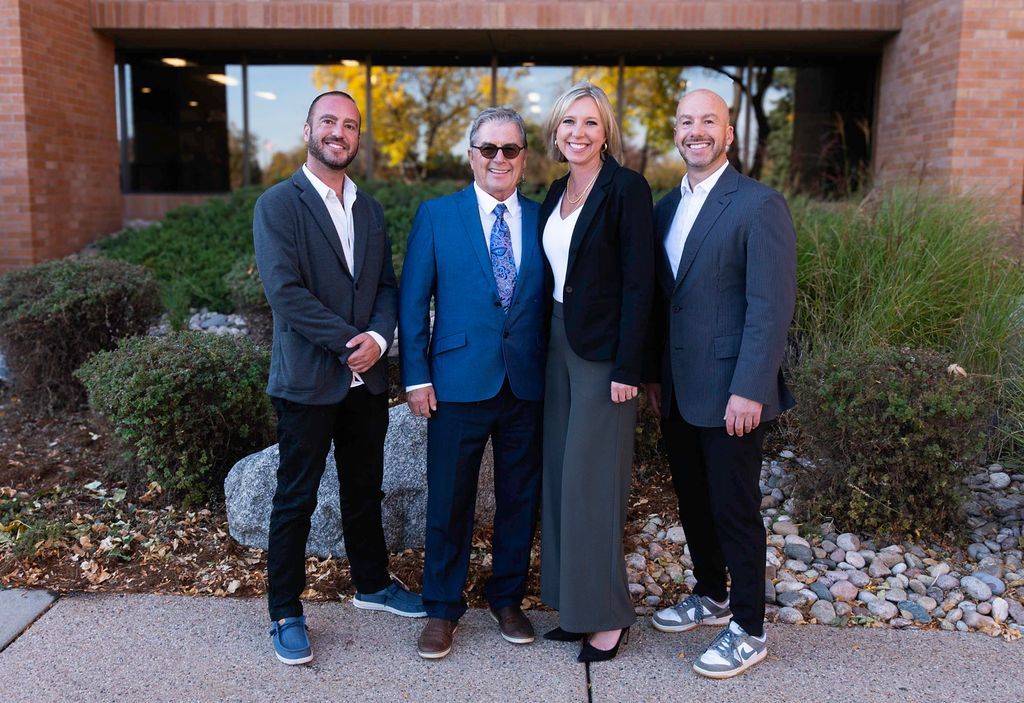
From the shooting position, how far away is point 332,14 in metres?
11.0

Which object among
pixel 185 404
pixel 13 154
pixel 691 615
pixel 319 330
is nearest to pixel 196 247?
pixel 13 154

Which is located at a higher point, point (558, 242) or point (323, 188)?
point (323, 188)

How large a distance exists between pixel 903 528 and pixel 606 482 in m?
1.74

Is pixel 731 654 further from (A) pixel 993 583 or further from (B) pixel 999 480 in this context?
(B) pixel 999 480

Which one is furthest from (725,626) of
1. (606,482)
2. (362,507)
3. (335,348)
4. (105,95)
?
(105,95)

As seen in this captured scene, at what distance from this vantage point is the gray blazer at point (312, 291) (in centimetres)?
311

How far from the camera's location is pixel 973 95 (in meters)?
9.39

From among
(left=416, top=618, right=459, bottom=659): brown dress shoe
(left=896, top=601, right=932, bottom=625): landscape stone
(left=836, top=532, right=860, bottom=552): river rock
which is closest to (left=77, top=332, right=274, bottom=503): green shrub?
(left=416, top=618, right=459, bottom=659): brown dress shoe

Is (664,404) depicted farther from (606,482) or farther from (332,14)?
(332,14)

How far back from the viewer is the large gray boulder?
13.2 feet

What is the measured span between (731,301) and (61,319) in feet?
15.0

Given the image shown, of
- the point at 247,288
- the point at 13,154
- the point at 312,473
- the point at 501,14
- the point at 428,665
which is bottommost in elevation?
the point at 428,665

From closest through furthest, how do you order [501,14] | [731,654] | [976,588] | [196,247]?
[731,654] → [976,588] → [196,247] → [501,14]

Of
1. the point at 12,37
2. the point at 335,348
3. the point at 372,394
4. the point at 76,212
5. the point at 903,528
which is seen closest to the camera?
the point at 335,348
